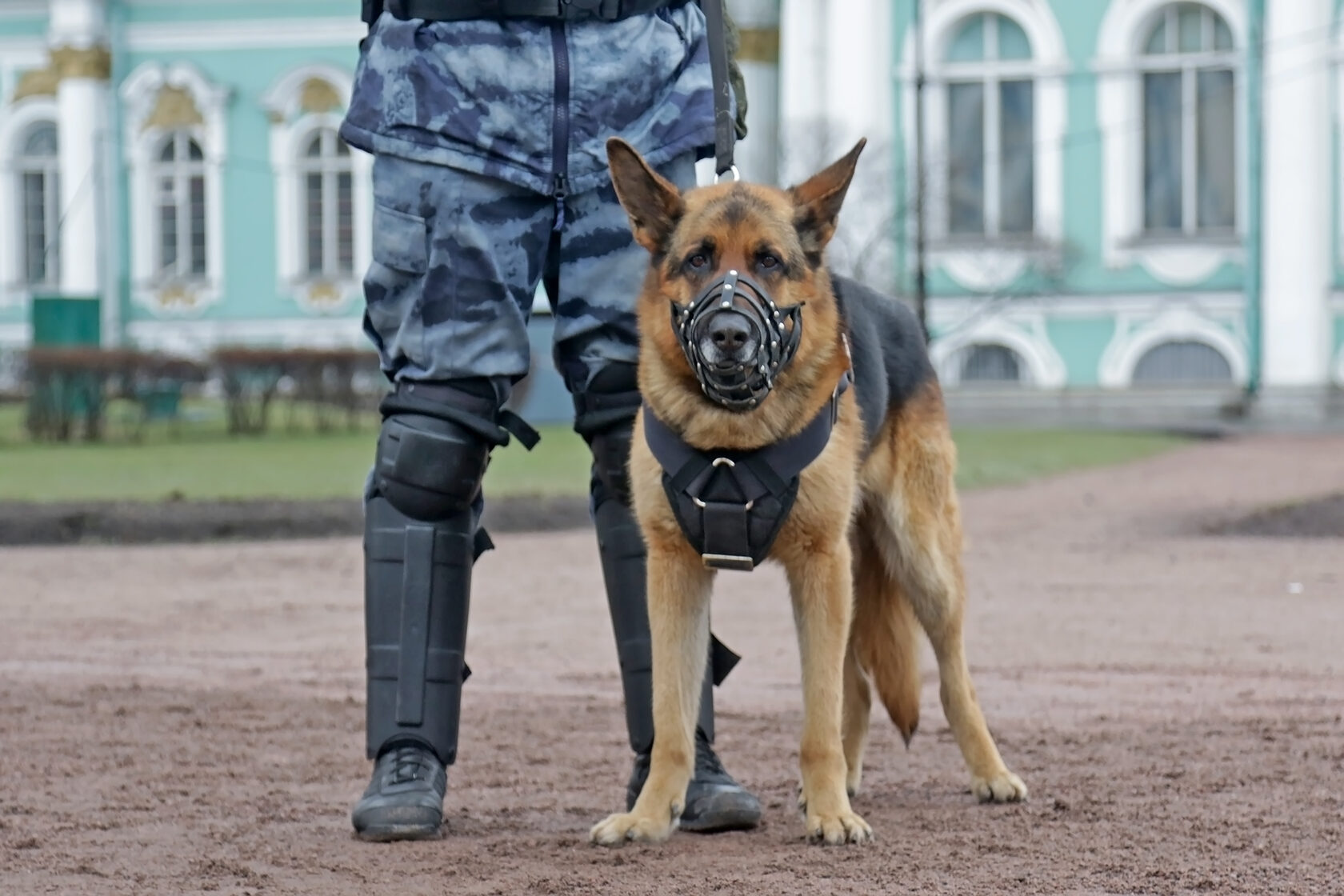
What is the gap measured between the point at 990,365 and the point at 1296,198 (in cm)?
490

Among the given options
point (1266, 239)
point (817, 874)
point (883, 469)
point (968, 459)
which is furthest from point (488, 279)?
point (1266, 239)

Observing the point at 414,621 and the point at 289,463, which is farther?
the point at 289,463

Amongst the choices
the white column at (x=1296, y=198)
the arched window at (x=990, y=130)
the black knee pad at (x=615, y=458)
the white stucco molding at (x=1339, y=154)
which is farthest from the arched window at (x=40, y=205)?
the black knee pad at (x=615, y=458)

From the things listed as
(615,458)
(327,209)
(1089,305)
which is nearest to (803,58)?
(1089,305)

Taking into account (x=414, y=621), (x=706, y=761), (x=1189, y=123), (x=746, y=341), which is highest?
(x=1189, y=123)

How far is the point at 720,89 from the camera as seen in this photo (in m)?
4.36

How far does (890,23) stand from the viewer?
102 feet

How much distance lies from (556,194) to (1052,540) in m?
7.63

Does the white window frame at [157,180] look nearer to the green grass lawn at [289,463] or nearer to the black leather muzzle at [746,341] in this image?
the green grass lawn at [289,463]

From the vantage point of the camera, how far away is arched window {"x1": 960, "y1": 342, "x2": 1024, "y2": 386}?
102 feet

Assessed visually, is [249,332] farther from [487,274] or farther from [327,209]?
[487,274]

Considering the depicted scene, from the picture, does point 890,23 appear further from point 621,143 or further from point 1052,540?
point 621,143

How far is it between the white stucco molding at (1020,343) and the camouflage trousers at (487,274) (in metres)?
26.4

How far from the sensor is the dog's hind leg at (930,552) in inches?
184
